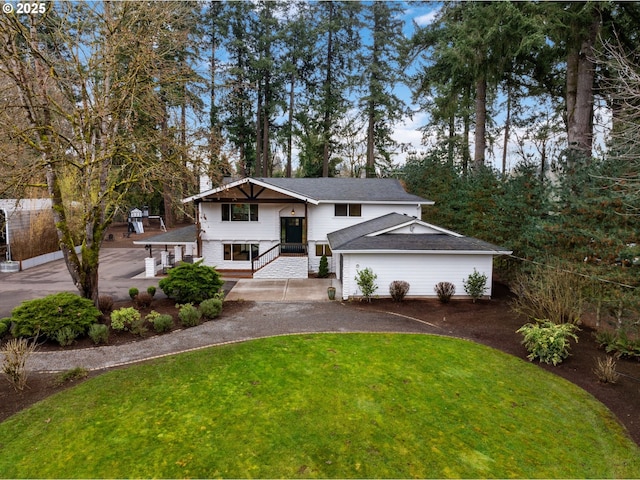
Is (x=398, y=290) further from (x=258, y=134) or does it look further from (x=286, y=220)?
(x=258, y=134)

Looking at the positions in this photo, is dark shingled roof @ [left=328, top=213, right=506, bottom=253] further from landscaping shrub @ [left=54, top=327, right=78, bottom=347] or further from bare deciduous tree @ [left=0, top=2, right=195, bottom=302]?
landscaping shrub @ [left=54, top=327, right=78, bottom=347]

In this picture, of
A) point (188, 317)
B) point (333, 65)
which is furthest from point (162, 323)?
point (333, 65)

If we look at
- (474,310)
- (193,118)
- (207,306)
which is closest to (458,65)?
(474,310)

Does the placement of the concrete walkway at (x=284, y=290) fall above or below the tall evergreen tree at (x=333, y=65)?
below

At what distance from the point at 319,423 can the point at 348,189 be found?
18279 millimetres

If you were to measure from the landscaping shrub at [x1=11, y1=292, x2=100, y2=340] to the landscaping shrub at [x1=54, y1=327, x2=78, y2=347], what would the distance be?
0.10 meters

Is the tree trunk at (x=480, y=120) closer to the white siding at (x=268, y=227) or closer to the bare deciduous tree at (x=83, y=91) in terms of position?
the white siding at (x=268, y=227)

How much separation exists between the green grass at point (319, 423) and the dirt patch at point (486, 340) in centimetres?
41

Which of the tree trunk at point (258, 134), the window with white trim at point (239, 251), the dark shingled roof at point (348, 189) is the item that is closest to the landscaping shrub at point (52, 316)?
the window with white trim at point (239, 251)

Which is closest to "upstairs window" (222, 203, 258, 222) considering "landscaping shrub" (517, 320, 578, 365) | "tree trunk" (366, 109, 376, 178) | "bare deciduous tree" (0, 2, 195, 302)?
"bare deciduous tree" (0, 2, 195, 302)

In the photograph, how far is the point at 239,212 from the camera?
21.4 metres

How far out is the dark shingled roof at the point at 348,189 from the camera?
853 inches

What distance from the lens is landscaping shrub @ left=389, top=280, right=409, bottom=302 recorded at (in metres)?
15.0

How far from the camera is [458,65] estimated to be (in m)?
18.0
